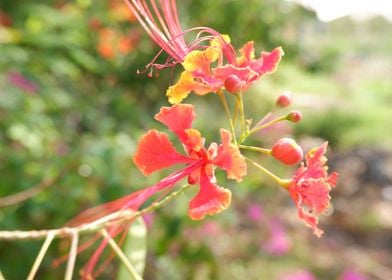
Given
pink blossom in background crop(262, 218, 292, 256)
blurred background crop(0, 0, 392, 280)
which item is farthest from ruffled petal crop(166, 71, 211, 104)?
pink blossom in background crop(262, 218, 292, 256)

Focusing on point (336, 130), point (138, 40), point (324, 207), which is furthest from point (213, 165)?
point (336, 130)

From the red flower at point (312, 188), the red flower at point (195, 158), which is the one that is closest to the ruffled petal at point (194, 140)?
the red flower at point (195, 158)

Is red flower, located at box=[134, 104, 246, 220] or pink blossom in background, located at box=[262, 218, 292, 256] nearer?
red flower, located at box=[134, 104, 246, 220]

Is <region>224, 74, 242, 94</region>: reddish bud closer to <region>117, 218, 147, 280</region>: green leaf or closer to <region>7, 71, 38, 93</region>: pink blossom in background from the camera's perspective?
<region>117, 218, 147, 280</region>: green leaf

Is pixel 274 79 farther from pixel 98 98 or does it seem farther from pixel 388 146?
pixel 388 146

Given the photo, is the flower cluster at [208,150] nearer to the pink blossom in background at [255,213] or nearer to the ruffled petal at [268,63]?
the ruffled petal at [268,63]

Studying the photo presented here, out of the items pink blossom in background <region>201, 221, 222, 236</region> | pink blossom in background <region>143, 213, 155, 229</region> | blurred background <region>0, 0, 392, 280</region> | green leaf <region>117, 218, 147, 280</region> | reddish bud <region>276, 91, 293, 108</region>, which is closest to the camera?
reddish bud <region>276, 91, 293, 108</region>

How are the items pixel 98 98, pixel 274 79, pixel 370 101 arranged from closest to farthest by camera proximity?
pixel 98 98
pixel 274 79
pixel 370 101
